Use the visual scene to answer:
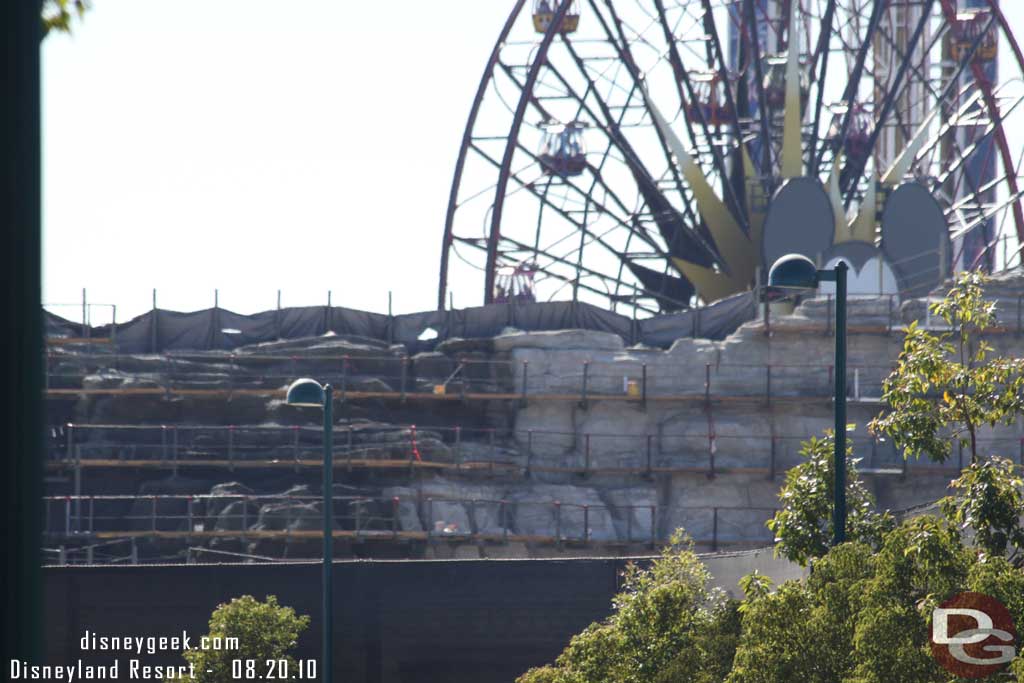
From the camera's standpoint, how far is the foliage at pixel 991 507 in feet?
42.5

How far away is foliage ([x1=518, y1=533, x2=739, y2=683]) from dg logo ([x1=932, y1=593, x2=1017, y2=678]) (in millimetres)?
3940

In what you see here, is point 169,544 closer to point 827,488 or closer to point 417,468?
point 417,468

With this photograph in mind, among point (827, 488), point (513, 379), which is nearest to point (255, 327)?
point (513, 379)

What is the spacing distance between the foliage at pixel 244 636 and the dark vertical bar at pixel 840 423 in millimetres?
9441

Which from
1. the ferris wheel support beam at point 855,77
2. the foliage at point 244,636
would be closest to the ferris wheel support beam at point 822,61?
→ the ferris wheel support beam at point 855,77

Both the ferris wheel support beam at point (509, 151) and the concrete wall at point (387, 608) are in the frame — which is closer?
the concrete wall at point (387, 608)

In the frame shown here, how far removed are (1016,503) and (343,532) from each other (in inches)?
870

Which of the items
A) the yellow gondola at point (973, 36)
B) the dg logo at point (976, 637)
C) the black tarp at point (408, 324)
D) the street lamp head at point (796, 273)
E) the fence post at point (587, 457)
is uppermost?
the yellow gondola at point (973, 36)

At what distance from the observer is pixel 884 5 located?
49.6 meters

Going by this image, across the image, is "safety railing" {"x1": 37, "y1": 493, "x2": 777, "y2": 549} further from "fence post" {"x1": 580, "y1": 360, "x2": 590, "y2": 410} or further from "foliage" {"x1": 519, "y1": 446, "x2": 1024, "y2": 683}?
"foliage" {"x1": 519, "y1": 446, "x2": 1024, "y2": 683}

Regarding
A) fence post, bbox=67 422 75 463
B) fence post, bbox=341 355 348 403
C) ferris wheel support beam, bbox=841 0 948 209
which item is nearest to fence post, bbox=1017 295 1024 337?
ferris wheel support beam, bbox=841 0 948 209

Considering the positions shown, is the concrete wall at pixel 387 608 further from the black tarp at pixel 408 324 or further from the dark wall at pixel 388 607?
the black tarp at pixel 408 324

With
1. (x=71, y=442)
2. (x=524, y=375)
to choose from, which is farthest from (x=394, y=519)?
(x=71, y=442)

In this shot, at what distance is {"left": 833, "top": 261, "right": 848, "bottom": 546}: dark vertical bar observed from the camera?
14.6 metres
